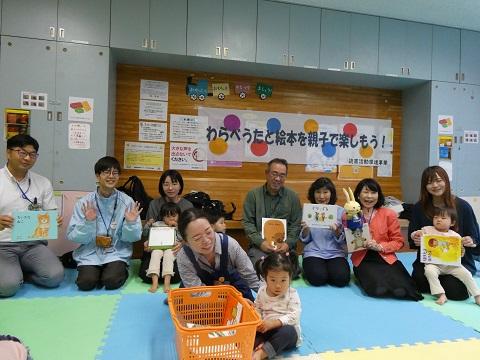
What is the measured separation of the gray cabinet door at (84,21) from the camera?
12.9 ft

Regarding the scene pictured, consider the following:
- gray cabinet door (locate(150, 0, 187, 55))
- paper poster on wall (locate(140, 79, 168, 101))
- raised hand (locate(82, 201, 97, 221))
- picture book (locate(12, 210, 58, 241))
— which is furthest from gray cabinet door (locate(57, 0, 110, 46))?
picture book (locate(12, 210, 58, 241))

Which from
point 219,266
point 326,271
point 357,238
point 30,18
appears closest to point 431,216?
point 357,238

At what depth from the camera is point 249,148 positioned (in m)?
5.12

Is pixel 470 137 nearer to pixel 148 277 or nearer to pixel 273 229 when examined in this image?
pixel 273 229

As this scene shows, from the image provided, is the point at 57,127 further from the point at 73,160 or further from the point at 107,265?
the point at 107,265

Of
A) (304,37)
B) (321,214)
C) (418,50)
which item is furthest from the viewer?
(418,50)

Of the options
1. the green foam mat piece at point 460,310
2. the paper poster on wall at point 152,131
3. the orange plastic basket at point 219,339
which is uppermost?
the paper poster on wall at point 152,131

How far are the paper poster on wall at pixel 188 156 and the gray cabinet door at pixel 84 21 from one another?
158 cm

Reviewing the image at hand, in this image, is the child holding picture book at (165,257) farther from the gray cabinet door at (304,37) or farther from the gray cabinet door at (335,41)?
the gray cabinet door at (335,41)

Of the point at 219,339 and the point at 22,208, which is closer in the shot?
the point at 219,339

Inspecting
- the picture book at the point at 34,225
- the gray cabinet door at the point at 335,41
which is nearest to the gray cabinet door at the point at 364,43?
the gray cabinet door at the point at 335,41

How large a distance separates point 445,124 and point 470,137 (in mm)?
506

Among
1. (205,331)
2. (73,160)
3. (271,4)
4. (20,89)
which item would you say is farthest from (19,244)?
(271,4)

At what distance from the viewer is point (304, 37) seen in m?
4.62
